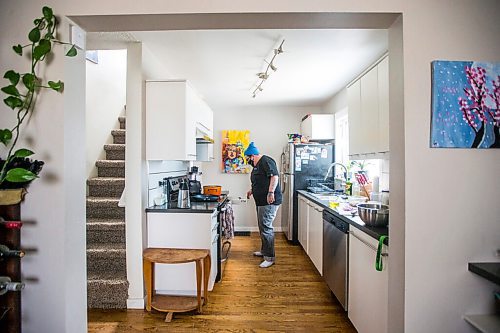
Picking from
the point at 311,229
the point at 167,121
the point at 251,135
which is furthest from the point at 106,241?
the point at 251,135

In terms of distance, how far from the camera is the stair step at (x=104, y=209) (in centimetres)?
328

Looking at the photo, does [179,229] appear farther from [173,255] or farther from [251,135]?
[251,135]

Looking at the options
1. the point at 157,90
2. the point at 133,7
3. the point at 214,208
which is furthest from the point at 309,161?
the point at 133,7

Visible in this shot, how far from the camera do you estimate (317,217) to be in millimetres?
3463

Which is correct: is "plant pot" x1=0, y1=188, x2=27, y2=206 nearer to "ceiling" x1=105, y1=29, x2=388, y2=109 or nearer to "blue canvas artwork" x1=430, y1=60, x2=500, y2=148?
"ceiling" x1=105, y1=29, x2=388, y2=109

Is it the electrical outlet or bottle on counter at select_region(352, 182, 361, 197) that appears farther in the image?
bottle on counter at select_region(352, 182, 361, 197)

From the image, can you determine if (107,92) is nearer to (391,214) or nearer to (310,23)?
(310,23)

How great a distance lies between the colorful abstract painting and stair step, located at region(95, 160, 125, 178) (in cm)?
230

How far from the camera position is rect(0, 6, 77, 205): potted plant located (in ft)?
4.20

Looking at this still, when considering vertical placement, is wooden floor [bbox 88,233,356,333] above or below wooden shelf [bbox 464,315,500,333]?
below

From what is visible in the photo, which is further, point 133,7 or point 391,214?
point 391,214

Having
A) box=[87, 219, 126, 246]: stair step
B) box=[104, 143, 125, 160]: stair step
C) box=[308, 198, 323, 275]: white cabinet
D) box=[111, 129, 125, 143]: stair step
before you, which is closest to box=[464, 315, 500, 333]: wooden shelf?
box=[308, 198, 323, 275]: white cabinet

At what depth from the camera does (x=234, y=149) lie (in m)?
5.77

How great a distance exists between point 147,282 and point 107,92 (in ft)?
9.23
